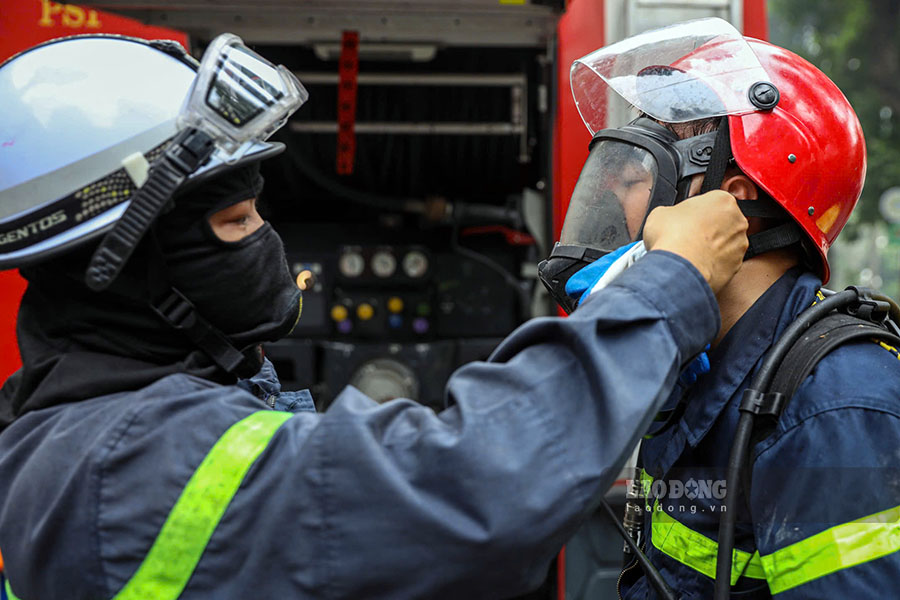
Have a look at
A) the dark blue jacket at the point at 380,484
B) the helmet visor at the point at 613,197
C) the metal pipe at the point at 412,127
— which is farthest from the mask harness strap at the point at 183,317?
the metal pipe at the point at 412,127

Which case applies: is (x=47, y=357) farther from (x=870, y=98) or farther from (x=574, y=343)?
(x=870, y=98)

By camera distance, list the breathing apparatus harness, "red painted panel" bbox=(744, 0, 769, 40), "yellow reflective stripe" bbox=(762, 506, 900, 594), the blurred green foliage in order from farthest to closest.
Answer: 1. the blurred green foliage
2. "red painted panel" bbox=(744, 0, 769, 40)
3. the breathing apparatus harness
4. "yellow reflective stripe" bbox=(762, 506, 900, 594)

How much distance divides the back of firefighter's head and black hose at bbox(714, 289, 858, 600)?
0.91m

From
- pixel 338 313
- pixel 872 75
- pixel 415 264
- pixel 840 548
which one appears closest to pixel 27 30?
pixel 338 313

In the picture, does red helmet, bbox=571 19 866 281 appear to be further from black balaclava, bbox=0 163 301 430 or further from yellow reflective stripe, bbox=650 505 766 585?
black balaclava, bbox=0 163 301 430

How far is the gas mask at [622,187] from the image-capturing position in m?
1.86

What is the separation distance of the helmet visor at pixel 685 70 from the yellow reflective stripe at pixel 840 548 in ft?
2.89

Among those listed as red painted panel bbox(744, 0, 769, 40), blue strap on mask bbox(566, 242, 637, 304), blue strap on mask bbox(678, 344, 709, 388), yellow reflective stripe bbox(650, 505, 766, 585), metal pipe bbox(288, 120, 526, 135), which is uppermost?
red painted panel bbox(744, 0, 769, 40)

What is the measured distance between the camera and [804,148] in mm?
1830

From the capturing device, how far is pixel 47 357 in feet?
4.60

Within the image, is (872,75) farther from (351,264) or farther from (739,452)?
(739,452)

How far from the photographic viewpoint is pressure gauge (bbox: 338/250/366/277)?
4.63 m

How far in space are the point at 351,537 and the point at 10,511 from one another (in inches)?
20.7

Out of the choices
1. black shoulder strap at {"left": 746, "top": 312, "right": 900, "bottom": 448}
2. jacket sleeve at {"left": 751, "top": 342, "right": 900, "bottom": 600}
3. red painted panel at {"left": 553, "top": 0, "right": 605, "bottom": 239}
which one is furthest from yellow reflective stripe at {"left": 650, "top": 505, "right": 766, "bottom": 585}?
red painted panel at {"left": 553, "top": 0, "right": 605, "bottom": 239}
